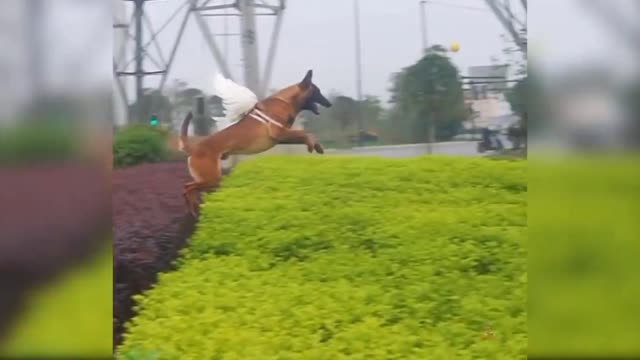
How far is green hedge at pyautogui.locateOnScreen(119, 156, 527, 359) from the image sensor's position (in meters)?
3.00

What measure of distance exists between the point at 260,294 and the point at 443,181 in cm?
78

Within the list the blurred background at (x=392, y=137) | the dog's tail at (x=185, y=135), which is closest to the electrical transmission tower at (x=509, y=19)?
the blurred background at (x=392, y=137)

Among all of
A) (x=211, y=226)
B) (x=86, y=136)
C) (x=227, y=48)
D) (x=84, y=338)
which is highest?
(x=227, y=48)

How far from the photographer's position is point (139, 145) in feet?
10.7

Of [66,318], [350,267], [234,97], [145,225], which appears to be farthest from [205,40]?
[66,318]

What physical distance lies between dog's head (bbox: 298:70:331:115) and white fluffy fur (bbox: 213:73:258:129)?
0.20 m

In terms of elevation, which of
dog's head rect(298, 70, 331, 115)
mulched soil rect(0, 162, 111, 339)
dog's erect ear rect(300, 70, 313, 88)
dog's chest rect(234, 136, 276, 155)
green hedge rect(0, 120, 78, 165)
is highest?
dog's erect ear rect(300, 70, 313, 88)

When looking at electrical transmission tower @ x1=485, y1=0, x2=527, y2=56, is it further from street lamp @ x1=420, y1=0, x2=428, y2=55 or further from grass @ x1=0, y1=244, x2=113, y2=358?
grass @ x1=0, y1=244, x2=113, y2=358

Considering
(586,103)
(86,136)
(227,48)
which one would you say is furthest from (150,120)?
(586,103)

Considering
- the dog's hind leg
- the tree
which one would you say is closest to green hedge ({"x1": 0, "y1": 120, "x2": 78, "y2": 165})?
the dog's hind leg

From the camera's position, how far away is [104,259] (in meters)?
2.65

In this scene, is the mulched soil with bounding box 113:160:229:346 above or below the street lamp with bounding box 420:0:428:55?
below

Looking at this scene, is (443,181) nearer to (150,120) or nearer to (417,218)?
(417,218)

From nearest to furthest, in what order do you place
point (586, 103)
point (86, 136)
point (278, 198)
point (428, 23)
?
point (586, 103)
point (86, 136)
point (428, 23)
point (278, 198)
